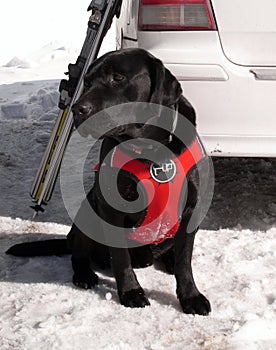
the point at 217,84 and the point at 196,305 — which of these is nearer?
the point at 196,305

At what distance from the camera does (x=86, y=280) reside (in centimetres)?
311

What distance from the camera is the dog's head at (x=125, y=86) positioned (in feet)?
9.00

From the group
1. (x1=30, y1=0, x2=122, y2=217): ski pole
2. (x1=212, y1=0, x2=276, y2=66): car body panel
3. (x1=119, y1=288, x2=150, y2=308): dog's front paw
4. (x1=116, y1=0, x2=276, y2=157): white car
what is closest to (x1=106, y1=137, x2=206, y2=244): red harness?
(x1=119, y1=288, x2=150, y2=308): dog's front paw

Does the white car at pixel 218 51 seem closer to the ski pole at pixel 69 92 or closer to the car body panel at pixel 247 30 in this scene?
the car body panel at pixel 247 30

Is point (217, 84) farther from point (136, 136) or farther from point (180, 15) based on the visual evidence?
point (136, 136)

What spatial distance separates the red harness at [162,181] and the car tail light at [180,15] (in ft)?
2.14

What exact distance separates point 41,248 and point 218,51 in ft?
4.43

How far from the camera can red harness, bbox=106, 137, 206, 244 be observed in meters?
2.88

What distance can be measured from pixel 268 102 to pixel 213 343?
1254 millimetres

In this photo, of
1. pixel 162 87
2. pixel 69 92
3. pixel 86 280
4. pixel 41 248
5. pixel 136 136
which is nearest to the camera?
pixel 162 87

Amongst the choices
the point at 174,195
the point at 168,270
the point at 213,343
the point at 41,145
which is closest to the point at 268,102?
the point at 174,195

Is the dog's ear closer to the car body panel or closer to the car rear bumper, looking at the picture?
the car rear bumper

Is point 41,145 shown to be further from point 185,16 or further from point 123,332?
point 123,332

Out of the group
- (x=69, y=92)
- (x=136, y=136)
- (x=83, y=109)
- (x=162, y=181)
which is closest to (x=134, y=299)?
(x=162, y=181)
